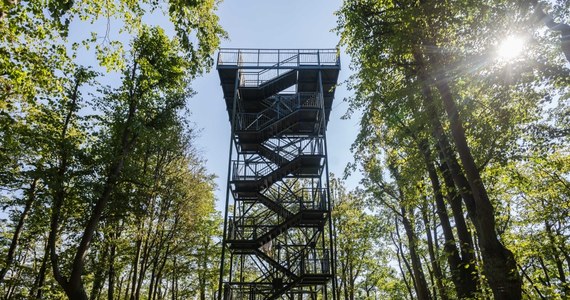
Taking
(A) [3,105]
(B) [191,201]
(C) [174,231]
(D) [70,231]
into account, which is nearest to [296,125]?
(B) [191,201]

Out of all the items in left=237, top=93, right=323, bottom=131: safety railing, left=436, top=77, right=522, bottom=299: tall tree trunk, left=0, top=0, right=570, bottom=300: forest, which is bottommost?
left=436, top=77, right=522, bottom=299: tall tree trunk

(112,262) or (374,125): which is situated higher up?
(374,125)

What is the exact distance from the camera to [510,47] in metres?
7.87

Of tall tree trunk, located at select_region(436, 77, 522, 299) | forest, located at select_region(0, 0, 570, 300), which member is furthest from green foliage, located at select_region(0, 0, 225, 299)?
tall tree trunk, located at select_region(436, 77, 522, 299)

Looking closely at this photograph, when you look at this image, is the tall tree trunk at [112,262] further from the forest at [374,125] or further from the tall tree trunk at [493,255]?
the tall tree trunk at [493,255]

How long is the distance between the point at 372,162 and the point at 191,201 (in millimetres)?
10031

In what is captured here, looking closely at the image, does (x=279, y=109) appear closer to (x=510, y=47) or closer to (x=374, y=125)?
(x=374, y=125)

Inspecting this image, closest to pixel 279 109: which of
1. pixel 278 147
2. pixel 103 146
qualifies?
pixel 278 147

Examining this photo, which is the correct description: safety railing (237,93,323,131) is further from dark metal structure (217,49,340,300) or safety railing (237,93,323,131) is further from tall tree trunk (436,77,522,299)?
tall tree trunk (436,77,522,299)

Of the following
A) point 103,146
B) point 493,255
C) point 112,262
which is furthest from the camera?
point 112,262

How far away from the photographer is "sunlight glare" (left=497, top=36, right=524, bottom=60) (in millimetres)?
7789

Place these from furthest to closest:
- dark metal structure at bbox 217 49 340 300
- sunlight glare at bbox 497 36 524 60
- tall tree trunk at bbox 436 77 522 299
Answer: dark metal structure at bbox 217 49 340 300, sunlight glare at bbox 497 36 524 60, tall tree trunk at bbox 436 77 522 299

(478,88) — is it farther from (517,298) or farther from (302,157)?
(302,157)

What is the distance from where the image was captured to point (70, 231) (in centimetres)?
1766
